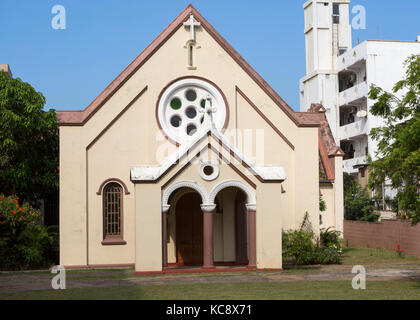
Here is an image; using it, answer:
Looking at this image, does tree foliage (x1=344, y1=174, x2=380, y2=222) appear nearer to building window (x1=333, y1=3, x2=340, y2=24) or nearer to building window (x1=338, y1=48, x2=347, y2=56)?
building window (x1=338, y1=48, x2=347, y2=56)

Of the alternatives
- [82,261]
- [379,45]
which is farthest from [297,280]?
[379,45]

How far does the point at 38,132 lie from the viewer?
31750mm

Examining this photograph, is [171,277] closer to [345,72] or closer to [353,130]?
[353,130]

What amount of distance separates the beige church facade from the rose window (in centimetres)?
4

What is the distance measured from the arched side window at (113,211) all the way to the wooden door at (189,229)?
2.37 m

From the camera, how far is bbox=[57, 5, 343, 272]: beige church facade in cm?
2642

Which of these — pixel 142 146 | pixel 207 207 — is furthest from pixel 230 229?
pixel 142 146

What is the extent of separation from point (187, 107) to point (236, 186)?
17.5 ft

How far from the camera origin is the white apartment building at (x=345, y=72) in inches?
2254

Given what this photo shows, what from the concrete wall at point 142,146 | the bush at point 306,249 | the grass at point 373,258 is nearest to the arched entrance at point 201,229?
the concrete wall at point 142,146

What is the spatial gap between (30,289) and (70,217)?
6.68 m

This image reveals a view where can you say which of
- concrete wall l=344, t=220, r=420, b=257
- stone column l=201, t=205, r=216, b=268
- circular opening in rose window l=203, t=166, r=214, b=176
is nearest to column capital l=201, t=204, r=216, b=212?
stone column l=201, t=205, r=216, b=268

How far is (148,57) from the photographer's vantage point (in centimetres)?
2723

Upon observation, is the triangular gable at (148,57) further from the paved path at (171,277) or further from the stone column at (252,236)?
the paved path at (171,277)
